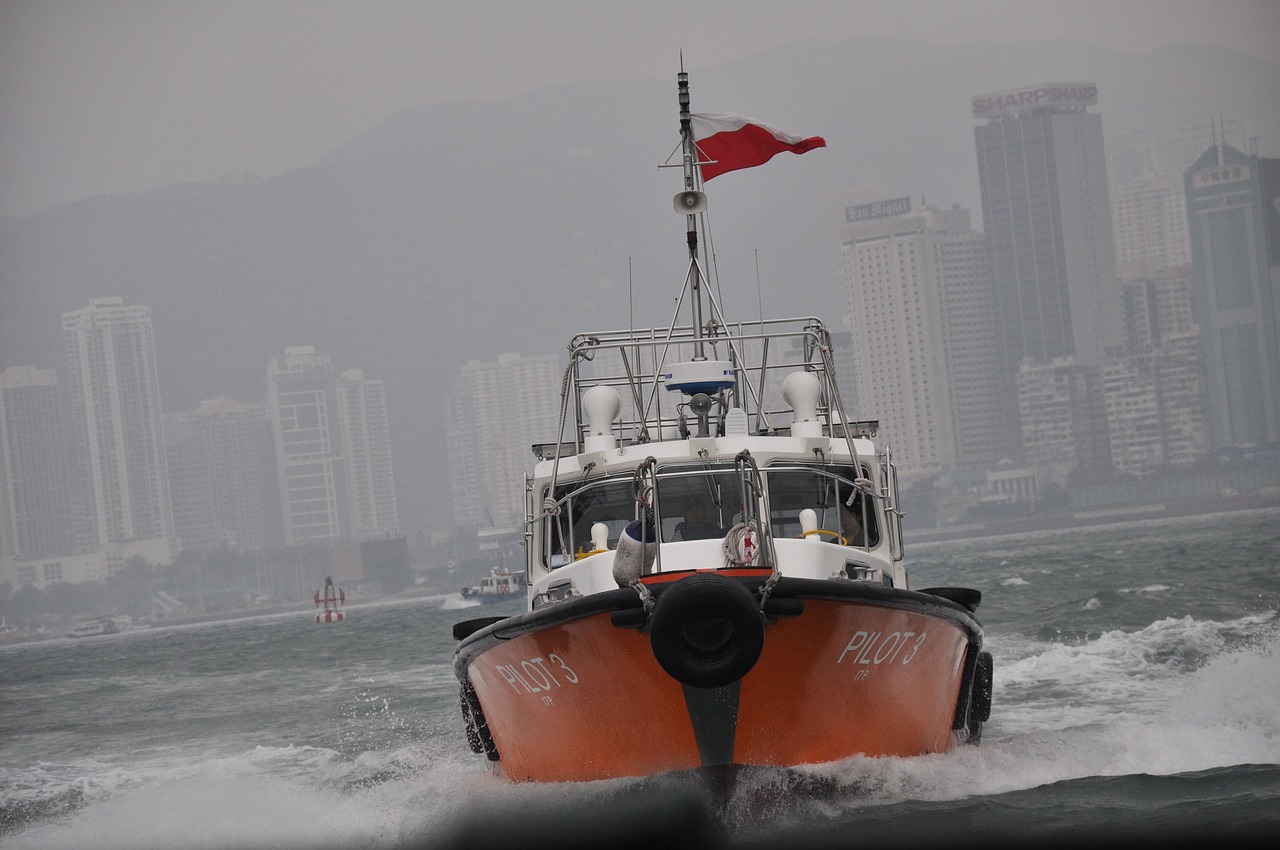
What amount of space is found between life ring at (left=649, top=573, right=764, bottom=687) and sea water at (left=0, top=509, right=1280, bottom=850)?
1.06 metres

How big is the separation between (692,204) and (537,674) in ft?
13.9

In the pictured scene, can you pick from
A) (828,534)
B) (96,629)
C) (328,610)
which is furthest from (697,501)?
(96,629)

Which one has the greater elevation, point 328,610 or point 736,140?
point 736,140

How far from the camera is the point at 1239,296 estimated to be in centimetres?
18888

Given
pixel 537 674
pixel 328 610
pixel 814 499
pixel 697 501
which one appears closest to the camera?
pixel 537 674

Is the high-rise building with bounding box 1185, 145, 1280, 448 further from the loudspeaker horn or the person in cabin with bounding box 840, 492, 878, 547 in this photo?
the person in cabin with bounding box 840, 492, 878, 547

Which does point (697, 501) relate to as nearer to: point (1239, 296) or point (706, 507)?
point (706, 507)

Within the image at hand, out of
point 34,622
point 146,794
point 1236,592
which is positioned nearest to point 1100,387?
point 34,622

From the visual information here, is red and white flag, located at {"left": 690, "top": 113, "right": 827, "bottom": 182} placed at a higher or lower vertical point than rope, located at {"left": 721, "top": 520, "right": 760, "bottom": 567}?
higher

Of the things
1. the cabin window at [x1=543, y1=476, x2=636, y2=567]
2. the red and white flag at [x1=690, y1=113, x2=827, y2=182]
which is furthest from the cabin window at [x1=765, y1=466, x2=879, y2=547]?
the red and white flag at [x1=690, y1=113, x2=827, y2=182]

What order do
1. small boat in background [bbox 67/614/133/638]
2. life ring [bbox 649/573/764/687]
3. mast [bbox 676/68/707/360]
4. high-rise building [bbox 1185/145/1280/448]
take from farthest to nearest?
high-rise building [bbox 1185/145/1280/448] → small boat in background [bbox 67/614/133/638] → mast [bbox 676/68/707/360] → life ring [bbox 649/573/764/687]

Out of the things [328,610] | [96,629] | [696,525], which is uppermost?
[696,525]

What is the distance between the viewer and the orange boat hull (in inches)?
367

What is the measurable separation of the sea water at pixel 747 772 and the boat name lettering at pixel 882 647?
2.01 feet
